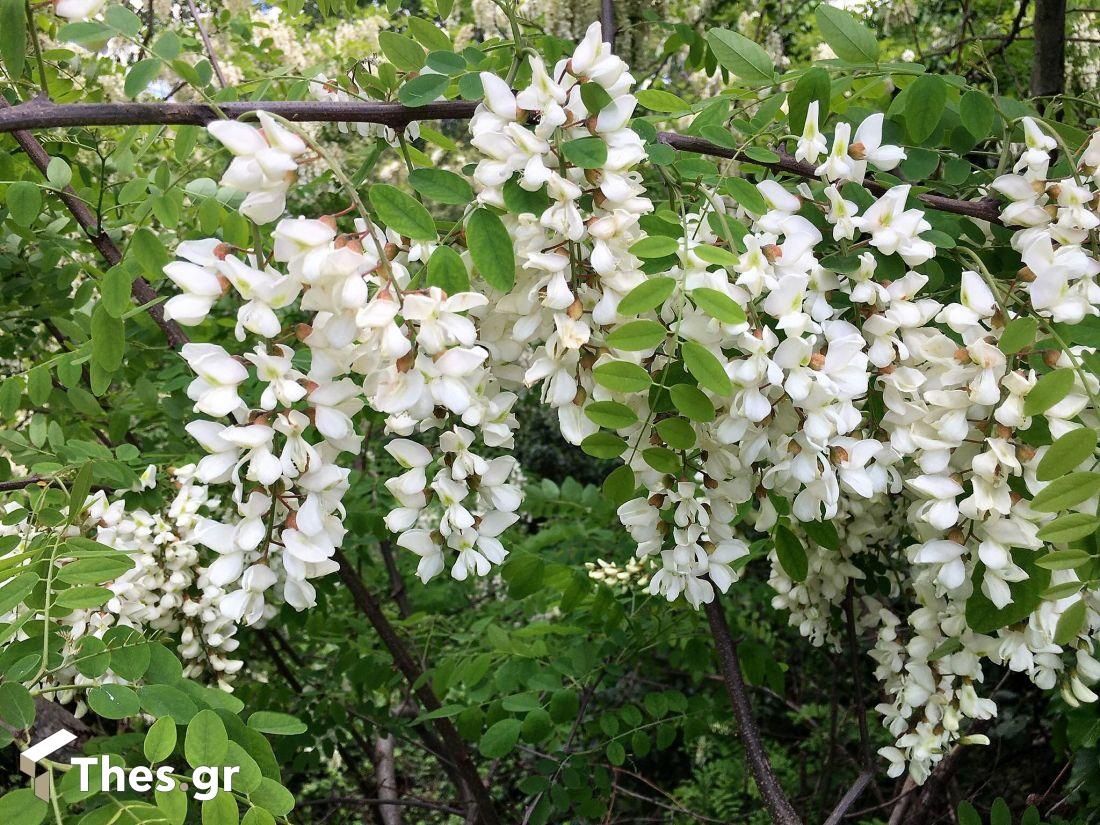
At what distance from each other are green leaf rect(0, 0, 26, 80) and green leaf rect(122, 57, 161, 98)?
11 cm

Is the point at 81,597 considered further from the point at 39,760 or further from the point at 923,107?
the point at 923,107

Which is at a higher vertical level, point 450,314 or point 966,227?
point 450,314

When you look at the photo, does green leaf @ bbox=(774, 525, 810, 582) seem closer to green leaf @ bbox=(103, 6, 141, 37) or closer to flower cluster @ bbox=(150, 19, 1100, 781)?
flower cluster @ bbox=(150, 19, 1100, 781)

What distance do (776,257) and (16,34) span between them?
2.84 ft

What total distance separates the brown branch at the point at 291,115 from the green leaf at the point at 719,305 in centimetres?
26

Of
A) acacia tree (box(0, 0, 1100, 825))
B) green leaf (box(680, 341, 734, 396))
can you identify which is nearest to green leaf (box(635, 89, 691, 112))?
acacia tree (box(0, 0, 1100, 825))

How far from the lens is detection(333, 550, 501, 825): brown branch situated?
188 cm

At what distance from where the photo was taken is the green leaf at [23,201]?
4.37ft

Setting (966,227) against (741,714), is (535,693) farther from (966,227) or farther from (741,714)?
(966,227)

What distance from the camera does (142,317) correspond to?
1.66 meters

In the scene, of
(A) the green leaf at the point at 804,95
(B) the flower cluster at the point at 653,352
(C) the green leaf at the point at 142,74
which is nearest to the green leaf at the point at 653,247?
(B) the flower cluster at the point at 653,352

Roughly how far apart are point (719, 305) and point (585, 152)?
191 millimetres

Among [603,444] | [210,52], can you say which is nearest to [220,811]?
[603,444]

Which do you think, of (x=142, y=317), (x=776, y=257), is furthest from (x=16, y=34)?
(x=776, y=257)
